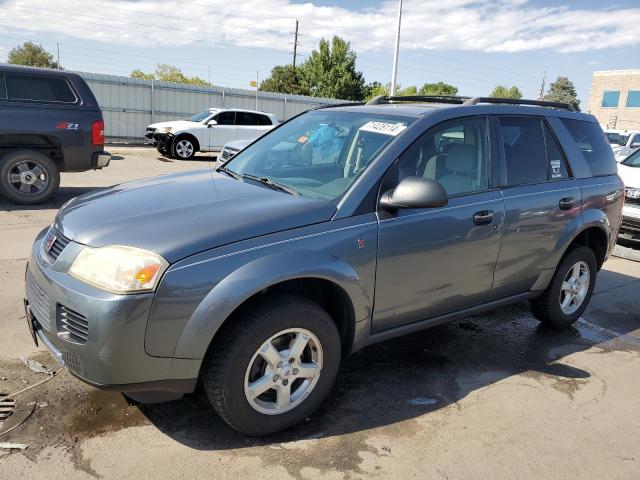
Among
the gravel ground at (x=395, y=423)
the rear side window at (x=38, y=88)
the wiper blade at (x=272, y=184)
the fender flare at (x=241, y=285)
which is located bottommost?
the gravel ground at (x=395, y=423)

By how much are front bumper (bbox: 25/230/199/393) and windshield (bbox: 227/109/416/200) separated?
Result: 4.04 feet

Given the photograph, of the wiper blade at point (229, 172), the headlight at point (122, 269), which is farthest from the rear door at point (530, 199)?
the headlight at point (122, 269)

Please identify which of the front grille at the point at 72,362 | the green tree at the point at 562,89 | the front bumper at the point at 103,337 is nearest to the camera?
the front bumper at the point at 103,337

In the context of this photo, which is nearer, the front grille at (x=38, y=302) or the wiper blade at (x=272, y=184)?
the front grille at (x=38, y=302)

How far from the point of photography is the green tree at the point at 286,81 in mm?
53931

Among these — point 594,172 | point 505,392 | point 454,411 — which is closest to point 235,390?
point 454,411

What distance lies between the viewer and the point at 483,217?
370cm

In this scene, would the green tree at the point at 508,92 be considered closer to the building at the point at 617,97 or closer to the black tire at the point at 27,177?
the building at the point at 617,97

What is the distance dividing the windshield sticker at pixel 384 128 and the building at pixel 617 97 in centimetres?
6155

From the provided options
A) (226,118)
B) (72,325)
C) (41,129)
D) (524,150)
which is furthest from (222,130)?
(72,325)

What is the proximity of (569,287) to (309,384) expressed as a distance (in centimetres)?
283

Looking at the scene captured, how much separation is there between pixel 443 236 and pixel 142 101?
20.5 m

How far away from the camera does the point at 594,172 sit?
477 centimetres

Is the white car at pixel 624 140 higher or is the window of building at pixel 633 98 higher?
the window of building at pixel 633 98
